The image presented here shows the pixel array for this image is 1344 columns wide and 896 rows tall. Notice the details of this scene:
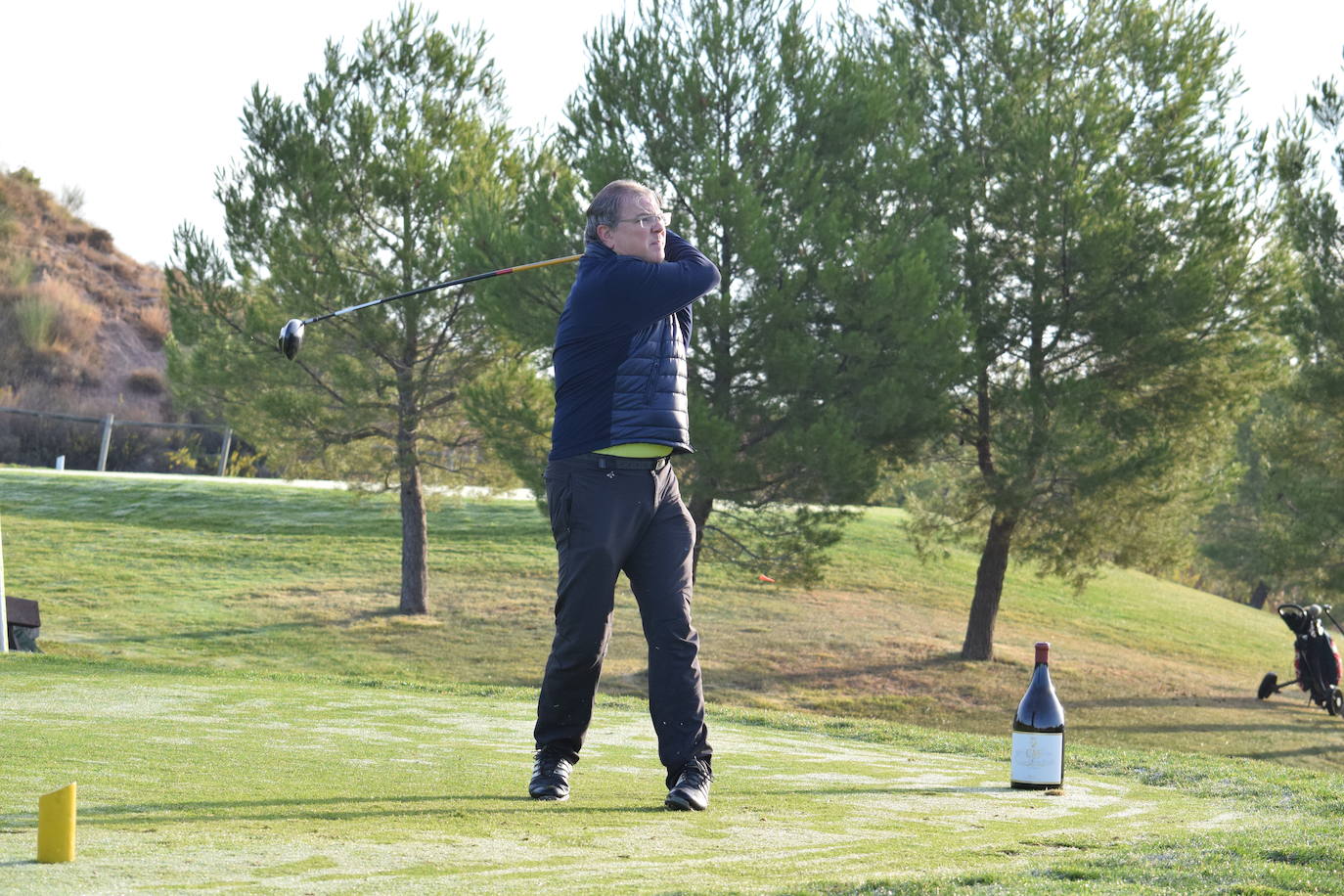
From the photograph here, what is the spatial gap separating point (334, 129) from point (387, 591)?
24.9 ft

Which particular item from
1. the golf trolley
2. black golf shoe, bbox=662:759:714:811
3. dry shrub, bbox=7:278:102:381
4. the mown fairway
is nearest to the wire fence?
dry shrub, bbox=7:278:102:381

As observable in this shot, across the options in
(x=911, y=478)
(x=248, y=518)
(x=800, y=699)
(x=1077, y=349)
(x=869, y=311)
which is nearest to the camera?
(x=869, y=311)

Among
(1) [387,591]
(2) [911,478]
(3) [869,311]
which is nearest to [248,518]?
(1) [387,591]

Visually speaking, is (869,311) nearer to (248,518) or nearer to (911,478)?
(911,478)

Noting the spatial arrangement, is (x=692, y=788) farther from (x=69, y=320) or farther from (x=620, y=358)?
(x=69, y=320)

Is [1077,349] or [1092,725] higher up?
[1077,349]

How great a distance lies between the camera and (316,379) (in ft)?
69.6

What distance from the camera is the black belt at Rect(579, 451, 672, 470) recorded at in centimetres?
470

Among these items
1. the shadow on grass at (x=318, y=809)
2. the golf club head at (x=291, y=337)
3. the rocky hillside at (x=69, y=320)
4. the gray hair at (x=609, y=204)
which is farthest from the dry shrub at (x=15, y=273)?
the shadow on grass at (x=318, y=809)

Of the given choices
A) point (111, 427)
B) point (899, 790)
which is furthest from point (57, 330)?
point (899, 790)

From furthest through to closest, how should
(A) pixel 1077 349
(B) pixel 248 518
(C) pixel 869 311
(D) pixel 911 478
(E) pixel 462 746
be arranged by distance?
(B) pixel 248 518 < (D) pixel 911 478 < (A) pixel 1077 349 < (C) pixel 869 311 < (E) pixel 462 746

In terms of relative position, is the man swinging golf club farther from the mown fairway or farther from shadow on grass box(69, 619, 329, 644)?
shadow on grass box(69, 619, 329, 644)

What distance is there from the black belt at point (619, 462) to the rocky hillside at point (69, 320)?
41506mm

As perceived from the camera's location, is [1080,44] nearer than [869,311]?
No
